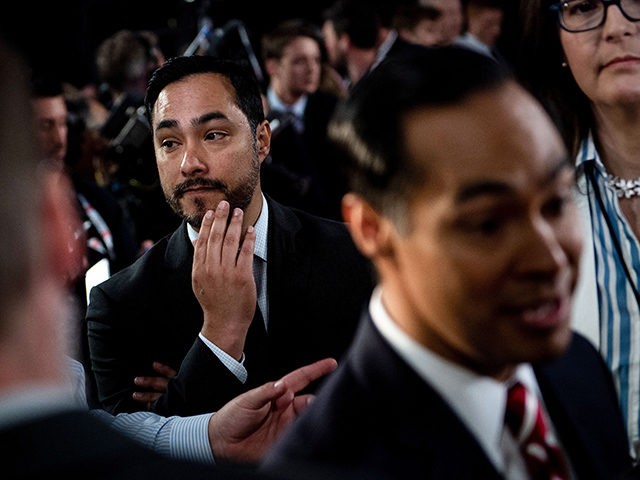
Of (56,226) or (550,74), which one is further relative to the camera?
(550,74)

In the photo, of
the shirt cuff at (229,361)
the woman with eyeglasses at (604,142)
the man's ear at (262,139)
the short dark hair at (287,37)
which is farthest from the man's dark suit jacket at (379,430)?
the short dark hair at (287,37)

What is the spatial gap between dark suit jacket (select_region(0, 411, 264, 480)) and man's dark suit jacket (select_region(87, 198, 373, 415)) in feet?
3.54

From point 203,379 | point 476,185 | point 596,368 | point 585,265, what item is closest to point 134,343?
point 203,379

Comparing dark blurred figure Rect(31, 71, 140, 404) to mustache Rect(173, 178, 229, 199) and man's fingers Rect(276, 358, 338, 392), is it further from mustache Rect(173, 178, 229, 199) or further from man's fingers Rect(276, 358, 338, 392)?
man's fingers Rect(276, 358, 338, 392)

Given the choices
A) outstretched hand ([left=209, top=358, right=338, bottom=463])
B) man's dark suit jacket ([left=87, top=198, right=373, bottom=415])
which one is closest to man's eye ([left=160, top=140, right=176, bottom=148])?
man's dark suit jacket ([left=87, top=198, right=373, bottom=415])

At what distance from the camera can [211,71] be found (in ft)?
6.31

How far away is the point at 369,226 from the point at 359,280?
0.88 meters

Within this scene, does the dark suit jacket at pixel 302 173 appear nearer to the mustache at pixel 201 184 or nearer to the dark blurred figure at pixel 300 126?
the dark blurred figure at pixel 300 126

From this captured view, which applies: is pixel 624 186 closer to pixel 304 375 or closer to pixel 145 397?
pixel 304 375

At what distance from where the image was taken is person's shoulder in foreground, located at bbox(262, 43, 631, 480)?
0.86 meters

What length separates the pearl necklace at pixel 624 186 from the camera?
157 centimetres

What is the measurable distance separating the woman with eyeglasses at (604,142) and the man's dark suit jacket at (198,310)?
46 centimetres

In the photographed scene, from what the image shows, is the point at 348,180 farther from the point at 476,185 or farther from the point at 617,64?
the point at 617,64

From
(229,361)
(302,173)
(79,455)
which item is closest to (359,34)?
(302,173)
